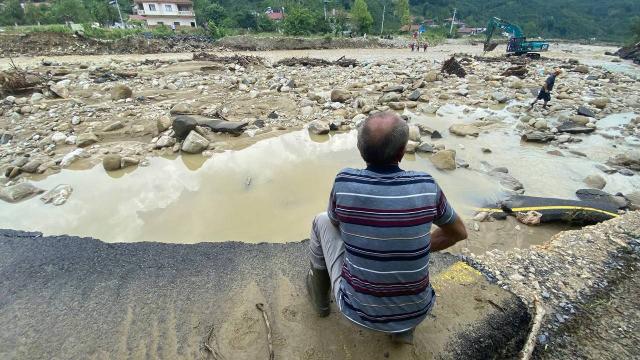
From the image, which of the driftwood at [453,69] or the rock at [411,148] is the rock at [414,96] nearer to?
the rock at [411,148]

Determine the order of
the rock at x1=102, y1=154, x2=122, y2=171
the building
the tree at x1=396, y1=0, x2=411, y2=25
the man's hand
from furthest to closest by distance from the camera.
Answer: the tree at x1=396, y1=0, x2=411, y2=25 < the building < the rock at x1=102, y1=154, x2=122, y2=171 < the man's hand

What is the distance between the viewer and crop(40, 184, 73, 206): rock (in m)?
4.04

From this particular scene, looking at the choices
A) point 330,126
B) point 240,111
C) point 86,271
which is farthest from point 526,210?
point 240,111

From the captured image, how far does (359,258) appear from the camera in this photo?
4.61 feet

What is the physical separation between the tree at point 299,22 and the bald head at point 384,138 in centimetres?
4059

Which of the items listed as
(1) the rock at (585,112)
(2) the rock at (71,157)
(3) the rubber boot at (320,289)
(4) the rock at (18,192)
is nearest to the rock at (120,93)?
(2) the rock at (71,157)

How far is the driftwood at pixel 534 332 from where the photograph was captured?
1837 mm

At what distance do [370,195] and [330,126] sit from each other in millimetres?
5338

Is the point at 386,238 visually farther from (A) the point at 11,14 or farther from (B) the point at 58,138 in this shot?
(A) the point at 11,14

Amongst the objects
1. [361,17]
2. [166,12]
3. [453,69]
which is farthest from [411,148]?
[166,12]

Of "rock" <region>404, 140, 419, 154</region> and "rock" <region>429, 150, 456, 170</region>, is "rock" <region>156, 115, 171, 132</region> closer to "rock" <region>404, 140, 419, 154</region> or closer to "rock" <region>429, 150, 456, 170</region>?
"rock" <region>404, 140, 419, 154</region>

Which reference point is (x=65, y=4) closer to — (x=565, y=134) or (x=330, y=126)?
(x=330, y=126)

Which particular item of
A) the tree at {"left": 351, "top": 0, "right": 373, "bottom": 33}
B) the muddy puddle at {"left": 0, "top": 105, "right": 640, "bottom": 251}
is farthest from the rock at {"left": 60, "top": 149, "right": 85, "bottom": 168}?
the tree at {"left": 351, "top": 0, "right": 373, "bottom": 33}

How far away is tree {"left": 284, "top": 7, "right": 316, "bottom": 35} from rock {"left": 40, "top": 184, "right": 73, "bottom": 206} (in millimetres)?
38103
